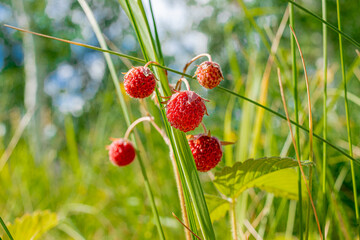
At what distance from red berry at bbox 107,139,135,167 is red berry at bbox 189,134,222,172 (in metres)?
0.18

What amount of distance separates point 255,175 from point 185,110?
0.19 meters

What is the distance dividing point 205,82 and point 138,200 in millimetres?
1090

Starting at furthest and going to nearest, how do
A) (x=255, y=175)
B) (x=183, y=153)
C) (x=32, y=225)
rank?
(x=32, y=225) < (x=255, y=175) < (x=183, y=153)

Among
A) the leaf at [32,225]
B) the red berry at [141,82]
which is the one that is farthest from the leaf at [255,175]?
the leaf at [32,225]

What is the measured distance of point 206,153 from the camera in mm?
451

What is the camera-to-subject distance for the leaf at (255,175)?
0.45 meters

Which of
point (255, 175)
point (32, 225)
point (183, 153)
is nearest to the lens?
point (183, 153)

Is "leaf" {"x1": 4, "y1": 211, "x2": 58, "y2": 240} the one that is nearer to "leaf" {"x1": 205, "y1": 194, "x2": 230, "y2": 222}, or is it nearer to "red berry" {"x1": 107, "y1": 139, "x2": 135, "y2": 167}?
"red berry" {"x1": 107, "y1": 139, "x2": 135, "y2": 167}

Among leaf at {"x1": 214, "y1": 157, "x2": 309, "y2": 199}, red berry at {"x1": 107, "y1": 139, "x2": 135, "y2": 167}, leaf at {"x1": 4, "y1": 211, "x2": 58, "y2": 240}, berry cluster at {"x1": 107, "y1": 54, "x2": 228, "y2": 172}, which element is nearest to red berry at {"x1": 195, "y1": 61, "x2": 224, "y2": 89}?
berry cluster at {"x1": 107, "y1": 54, "x2": 228, "y2": 172}

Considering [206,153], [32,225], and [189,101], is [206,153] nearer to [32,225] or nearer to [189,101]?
[189,101]

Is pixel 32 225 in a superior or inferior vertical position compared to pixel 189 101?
inferior

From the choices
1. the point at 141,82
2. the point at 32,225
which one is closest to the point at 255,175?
the point at 141,82

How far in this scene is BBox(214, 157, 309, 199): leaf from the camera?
1.47 ft

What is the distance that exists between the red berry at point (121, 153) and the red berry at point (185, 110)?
0.23 meters
